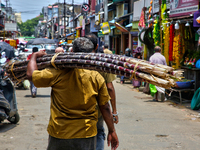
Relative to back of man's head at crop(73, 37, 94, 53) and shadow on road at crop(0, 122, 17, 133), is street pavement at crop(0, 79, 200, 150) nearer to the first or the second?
shadow on road at crop(0, 122, 17, 133)

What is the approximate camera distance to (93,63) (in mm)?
2789

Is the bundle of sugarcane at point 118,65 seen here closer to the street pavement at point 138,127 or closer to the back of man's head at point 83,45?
the back of man's head at point 83,45

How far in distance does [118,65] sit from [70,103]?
24.3 inches

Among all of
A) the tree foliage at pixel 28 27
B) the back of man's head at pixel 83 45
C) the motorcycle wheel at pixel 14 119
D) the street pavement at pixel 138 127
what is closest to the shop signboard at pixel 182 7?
the street pavement at pixel 138 127

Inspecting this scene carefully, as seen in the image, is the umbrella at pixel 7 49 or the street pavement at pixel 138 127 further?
the umbrella at pixel 7 49

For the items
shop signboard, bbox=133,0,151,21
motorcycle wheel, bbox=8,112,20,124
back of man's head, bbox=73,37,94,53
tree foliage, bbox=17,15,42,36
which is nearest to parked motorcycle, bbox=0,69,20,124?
motorcycle wheel, bbox=8,112,20,124

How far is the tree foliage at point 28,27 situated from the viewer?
15450 cm

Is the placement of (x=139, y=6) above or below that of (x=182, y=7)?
above

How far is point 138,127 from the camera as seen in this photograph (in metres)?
6.77

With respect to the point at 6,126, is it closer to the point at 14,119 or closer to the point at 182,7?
the point at 14,119

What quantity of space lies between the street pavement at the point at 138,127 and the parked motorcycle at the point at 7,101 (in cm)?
30

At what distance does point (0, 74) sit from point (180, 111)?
5198 millimetres

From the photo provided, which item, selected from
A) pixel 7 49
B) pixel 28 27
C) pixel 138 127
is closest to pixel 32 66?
pixel 138 127

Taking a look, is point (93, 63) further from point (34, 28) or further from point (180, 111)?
point (34, 28)
